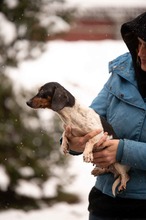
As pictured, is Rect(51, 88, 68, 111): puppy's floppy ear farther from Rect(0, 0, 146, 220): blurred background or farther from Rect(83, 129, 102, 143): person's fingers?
Rect(0, 0, 146, 220): blurred background

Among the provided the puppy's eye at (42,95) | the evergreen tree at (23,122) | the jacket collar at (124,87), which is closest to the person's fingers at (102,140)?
the jacket collar at (124,87)

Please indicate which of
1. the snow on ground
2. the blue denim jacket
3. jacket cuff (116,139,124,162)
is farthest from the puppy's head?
the snow on ground

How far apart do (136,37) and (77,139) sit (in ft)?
1.42

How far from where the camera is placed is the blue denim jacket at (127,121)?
244 cm

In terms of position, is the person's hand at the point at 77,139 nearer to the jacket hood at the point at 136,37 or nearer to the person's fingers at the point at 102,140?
the person's fingers at the point at 102,140

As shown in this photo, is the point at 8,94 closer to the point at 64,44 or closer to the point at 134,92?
the point at 134,92

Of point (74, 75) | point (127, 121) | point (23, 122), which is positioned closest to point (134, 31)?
point (127, 121)

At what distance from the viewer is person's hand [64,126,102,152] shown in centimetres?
251

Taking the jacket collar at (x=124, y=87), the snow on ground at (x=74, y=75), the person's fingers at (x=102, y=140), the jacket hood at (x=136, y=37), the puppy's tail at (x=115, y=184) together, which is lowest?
the snow on ground at (x=74, y=75)

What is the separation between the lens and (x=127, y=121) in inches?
97.7

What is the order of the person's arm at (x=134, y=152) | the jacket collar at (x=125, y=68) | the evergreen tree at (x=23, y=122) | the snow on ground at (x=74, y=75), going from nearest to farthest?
the person's arm at (x=134, y=152) → the jacket collar at (x=125, y=68) → the evergreen tree at (x=23, y=122) → the snow on ground at (x=74, y=75)

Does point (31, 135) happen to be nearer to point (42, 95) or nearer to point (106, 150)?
point (42, 95)

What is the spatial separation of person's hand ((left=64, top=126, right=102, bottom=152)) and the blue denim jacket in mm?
94

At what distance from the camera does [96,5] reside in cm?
898
